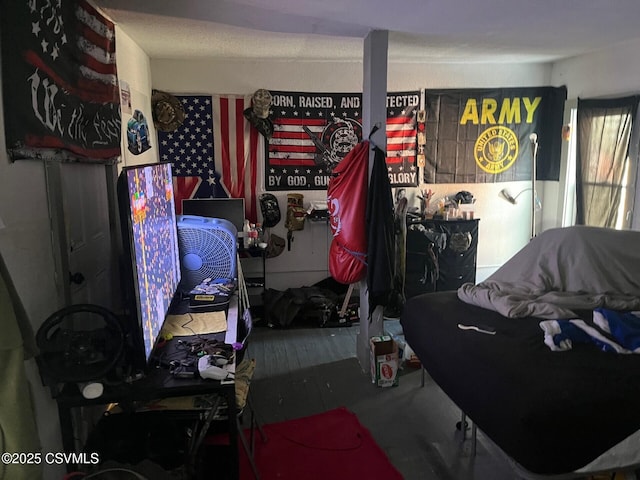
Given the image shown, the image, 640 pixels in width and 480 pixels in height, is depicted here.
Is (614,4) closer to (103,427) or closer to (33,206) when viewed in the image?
(33,206)

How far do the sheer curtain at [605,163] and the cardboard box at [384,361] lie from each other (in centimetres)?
251

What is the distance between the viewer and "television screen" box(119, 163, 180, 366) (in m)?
1.60

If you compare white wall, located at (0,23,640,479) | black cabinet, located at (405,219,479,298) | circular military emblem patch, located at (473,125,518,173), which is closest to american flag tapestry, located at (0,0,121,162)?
white wall, located at (0,23,640,479)

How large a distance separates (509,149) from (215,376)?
14.4ft

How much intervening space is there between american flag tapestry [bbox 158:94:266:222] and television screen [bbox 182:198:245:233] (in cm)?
25

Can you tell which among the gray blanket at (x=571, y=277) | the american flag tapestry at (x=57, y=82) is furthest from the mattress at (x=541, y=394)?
the american flag tapestry at (x=57, y=82)

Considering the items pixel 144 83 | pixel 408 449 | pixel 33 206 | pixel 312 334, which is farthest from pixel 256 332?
pixel 33 206

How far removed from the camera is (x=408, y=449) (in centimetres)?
256

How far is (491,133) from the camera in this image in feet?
16.3

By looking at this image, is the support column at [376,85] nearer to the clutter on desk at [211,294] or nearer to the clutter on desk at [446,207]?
the clutter on desk at [211,294]

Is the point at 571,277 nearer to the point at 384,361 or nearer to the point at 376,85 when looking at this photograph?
the point at 384,361

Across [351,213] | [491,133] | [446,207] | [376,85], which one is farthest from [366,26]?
[491,133]

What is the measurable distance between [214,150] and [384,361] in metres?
2.65

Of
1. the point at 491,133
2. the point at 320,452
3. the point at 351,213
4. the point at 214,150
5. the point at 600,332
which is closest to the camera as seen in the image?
the point at 600,332
